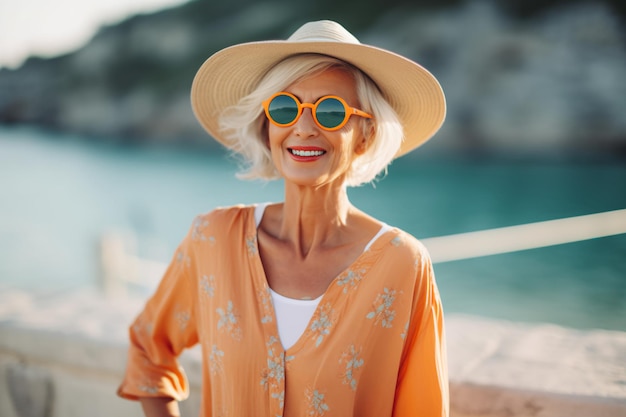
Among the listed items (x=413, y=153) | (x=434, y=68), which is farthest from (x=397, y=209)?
(x=434, y=68)

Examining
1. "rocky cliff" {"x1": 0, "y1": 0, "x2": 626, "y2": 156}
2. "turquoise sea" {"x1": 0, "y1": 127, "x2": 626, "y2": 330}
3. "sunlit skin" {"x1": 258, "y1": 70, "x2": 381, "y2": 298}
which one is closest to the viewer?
"sunlit skin" {"x1": 258, "y1": 70, "x2": 381, "y2": 298}

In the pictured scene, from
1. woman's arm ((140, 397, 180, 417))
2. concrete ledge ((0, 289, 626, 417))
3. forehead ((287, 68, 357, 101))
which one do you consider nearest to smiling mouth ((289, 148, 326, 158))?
forehead ((287, 68, 357, 101))

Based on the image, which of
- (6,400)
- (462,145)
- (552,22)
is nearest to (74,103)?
(462,145)

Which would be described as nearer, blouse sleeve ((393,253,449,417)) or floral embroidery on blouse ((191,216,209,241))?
blouse sleeve ((393,253,449,417))

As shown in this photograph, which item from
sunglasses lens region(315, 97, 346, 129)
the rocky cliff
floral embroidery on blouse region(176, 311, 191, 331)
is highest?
the rocky cliff

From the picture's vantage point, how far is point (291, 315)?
1.61m

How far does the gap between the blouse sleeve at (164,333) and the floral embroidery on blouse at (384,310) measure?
533 millimetres

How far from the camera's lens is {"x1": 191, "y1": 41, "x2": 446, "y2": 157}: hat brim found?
1585 millimetres

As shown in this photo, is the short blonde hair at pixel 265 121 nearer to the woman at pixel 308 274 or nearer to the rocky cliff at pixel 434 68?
the woman at pixel 308 274

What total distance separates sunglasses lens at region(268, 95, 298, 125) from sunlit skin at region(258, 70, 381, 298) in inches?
0.9

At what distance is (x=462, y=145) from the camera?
27.8 meters

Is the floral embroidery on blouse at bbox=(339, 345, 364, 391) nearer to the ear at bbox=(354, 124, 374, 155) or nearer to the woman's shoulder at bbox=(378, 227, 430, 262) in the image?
the woman's shoulder at bbox=(378, 227, 430, 262)

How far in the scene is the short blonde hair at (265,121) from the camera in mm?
1638

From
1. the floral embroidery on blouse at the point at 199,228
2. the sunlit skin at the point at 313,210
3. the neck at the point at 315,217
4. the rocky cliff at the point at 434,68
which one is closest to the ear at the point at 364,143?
the sunlit skin at the point at 313,210
